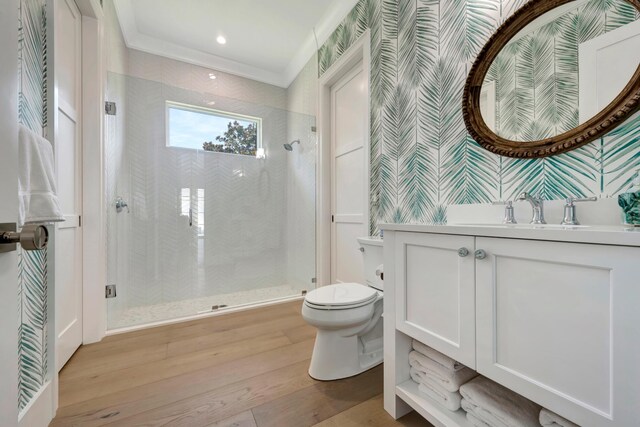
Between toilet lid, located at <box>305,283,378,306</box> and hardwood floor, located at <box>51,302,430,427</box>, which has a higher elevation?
toilet lid, located at <box>305,283,378,306</box>

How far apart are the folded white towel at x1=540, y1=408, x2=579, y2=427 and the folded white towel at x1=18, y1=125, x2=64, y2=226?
65.7 inches

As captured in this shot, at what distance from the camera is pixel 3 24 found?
0.44 m

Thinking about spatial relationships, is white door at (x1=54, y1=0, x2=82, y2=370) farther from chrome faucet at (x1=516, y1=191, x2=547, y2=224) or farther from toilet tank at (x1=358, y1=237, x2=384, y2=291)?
chrome faucet at (x1=516, y1=191, x2=547, y2=224)

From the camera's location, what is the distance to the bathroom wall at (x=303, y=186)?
2779 mm

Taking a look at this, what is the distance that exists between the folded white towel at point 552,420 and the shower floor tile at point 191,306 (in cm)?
216

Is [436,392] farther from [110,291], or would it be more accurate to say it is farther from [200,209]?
[200,209]

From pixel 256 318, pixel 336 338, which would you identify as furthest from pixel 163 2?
pixel 336 338

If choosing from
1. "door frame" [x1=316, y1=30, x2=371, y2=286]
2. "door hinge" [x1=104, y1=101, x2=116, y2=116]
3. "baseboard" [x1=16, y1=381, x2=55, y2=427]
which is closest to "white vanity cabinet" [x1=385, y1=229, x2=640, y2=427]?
"baseboard" [x1=16, y1=381, x2=55, y2=427]

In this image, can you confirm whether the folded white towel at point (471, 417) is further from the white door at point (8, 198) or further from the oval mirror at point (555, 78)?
the white door at point (8, 198)

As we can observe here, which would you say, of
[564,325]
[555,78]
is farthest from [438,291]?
[555,78]

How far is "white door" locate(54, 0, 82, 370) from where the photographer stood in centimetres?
142

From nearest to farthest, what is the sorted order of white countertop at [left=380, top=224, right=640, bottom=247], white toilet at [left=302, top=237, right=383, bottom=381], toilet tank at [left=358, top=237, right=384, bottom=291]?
white countertop at [left=380, top=224, right=640, bottom=247] < white toilet at [left=302, top=237, right=383, bottom=381] < toilet tank at [left=358, top=237, right=384, bottom=291]

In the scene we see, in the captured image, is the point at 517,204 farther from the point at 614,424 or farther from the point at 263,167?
the point at 263,167

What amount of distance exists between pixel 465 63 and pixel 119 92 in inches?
98.7
